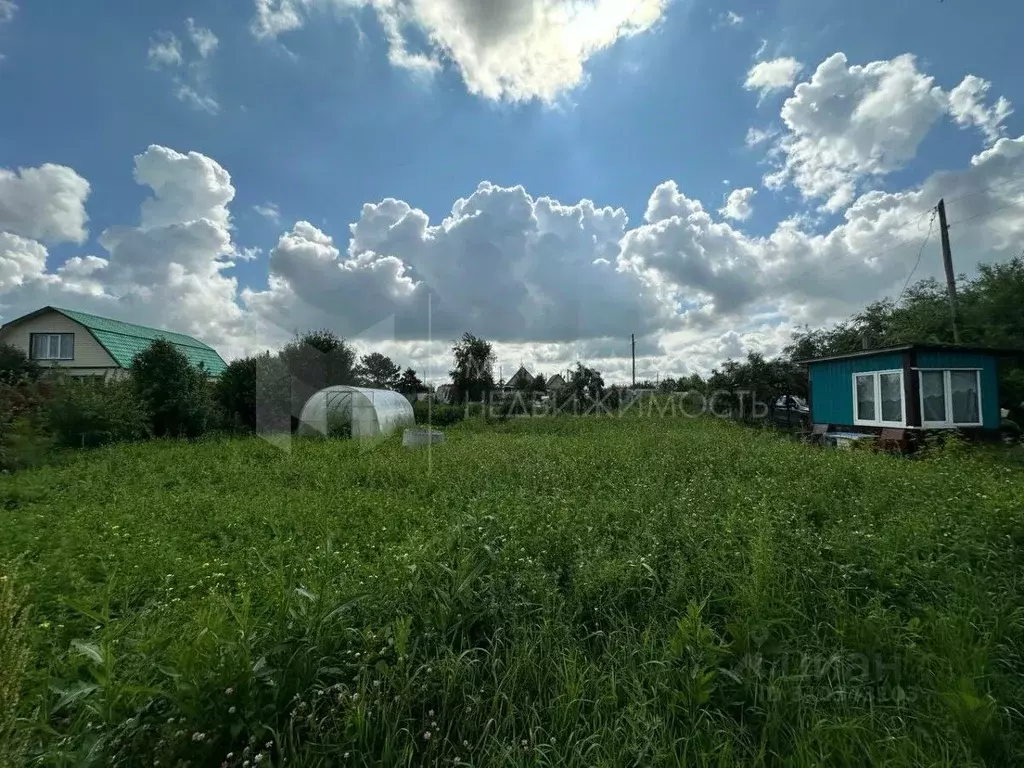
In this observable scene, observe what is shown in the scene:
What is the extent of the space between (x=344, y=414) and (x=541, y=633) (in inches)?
488

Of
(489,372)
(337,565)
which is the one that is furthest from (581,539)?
(489,372)

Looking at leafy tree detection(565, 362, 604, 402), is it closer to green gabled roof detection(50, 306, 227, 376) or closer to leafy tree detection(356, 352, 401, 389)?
leafy tree detection(356, 352, 401, 389)

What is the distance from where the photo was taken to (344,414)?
13.7 meters

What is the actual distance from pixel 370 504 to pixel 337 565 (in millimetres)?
1822

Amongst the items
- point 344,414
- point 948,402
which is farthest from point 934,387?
point 344,414

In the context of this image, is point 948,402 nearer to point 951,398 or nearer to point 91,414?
point 951,398

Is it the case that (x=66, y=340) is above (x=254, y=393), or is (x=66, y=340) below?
above

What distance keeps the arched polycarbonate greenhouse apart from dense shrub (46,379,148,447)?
4.21m

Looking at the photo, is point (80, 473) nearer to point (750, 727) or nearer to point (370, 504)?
point (370, 504)

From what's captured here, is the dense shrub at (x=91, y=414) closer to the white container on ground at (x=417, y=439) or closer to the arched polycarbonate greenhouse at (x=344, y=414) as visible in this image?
the arched polycarbonate greenhouse at (x=344, y=414)

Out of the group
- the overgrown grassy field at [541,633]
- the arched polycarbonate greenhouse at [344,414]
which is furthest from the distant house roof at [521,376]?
the overgrown grassy field at [541,633]

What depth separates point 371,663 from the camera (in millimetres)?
2139

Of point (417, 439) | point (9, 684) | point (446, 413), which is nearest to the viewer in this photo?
point (9, 684)

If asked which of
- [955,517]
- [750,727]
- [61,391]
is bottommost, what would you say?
[750,727]
